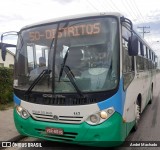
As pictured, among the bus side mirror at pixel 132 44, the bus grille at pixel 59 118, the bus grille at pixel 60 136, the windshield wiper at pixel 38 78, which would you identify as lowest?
the bus grille at pixel 60 136

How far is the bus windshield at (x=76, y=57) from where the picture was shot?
15.6ft

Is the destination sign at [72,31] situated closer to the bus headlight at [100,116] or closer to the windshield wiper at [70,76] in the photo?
the windshield wiper at [70,76]

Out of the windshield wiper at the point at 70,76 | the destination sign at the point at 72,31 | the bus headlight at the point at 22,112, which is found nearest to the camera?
the windshield wiper at the point at 70,76

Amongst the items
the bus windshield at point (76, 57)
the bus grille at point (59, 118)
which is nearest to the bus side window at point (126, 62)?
the bus windshield at point (76, 57)

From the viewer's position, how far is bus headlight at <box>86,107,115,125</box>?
455cm

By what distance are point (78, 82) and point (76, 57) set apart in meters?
0.53

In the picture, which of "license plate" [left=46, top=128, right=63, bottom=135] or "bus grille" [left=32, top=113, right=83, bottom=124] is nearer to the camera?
"bus grille" [left=32, top=113, right=83, bottom=124]

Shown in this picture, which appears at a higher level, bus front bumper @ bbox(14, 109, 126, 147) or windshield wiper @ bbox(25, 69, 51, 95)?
windshield wiper @ bbox(25, 69, 51, 95)

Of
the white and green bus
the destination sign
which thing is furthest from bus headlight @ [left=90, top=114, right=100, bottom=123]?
the destination sign

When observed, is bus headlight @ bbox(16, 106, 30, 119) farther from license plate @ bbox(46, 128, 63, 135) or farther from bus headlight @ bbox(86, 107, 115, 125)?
bus headlight @ bbox(86, 107, 115, 125)

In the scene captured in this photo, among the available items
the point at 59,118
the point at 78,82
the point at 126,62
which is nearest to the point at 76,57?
the point at 78,82

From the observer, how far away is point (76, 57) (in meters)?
5.01

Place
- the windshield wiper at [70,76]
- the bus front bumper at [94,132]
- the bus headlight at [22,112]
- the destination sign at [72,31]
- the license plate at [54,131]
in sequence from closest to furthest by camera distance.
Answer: the bus front bumper at [94,132] → the windshield wiper at [70,76] → the license plate at [54,131] → the destination sign at [72,31] → the bus headlight at [22,112]

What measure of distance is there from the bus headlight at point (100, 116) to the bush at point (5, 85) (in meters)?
7.06
